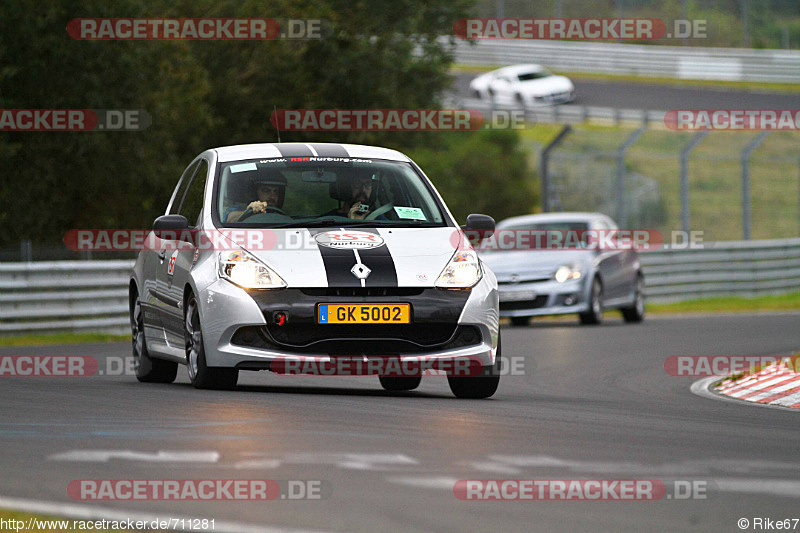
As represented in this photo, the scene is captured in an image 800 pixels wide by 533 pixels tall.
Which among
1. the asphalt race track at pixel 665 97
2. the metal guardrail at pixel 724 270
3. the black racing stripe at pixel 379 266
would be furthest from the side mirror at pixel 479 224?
the asphalt race track at pixel 665 97

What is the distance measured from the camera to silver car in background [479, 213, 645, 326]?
21.6m

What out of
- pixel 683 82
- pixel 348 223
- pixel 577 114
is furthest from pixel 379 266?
pixel 683 82

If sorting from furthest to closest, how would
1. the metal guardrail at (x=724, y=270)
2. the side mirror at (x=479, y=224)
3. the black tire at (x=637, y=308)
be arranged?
the metal guardrail at (x=724, y=270)
the black tire at (x=637, y=308)
the side mirror at (x=479, y=224)

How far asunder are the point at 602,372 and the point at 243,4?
20007 millimetres

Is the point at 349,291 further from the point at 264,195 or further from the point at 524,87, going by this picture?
the point at 524,87

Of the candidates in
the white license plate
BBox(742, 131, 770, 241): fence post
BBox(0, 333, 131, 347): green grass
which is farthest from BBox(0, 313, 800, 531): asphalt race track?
BBox(742, 131, 770, 241): fence post

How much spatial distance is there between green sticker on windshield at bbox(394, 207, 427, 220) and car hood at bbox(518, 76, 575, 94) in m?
41.3

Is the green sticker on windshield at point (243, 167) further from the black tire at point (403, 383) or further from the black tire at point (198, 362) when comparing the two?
the black tire at point (403, 383)

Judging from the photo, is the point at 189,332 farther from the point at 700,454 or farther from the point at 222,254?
the point at 700,454

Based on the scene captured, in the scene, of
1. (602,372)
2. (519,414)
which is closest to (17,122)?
(602,372)

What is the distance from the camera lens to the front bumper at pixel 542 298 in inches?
849

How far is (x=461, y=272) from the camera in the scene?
33.6 ft

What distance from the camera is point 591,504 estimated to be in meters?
6.05

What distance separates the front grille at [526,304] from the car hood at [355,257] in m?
11.2
